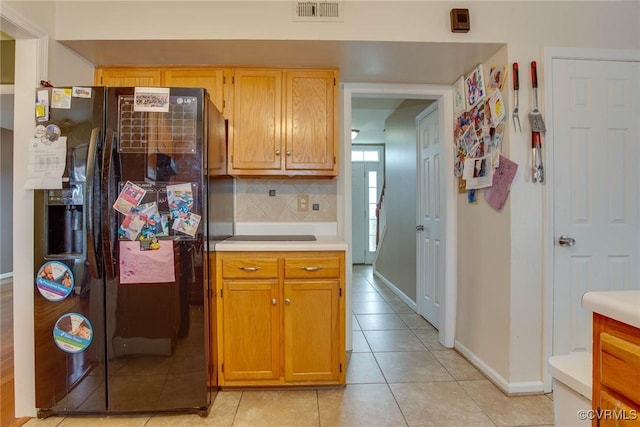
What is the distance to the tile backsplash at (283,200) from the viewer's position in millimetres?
2605

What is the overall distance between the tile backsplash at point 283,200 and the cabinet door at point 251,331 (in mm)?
769

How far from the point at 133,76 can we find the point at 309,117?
1.30 metres

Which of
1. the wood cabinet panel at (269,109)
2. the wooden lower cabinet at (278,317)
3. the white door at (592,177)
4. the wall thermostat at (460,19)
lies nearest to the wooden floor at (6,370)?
the wooden lower cabinet at (278,317)

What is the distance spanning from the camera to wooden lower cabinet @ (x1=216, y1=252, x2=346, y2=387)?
1969 mm

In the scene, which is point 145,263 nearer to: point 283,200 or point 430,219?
point 283,200

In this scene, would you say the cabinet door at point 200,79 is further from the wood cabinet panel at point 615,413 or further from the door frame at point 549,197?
the wood cabinet panel at point 615,413

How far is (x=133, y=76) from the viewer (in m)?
2.27

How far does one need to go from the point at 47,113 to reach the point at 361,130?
464 centimetres

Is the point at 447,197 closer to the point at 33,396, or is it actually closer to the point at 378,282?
the point at 378,282

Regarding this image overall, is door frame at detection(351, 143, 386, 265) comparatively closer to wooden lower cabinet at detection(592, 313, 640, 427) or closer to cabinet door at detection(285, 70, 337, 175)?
cabinet door at detection(285, 70, 337, 175)

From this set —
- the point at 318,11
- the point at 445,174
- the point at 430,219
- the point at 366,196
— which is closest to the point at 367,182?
the point at 366,196

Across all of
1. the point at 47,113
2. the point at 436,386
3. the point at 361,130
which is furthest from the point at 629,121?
the point at 361,130

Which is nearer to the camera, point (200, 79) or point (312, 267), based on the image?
point (312, 267)

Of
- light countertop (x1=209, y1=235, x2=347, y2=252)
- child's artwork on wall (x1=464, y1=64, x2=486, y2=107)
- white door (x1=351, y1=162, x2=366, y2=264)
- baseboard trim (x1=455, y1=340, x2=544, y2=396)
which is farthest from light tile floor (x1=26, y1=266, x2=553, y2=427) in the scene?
white door (x1=351, y1=162, x2=366, y2=264)
